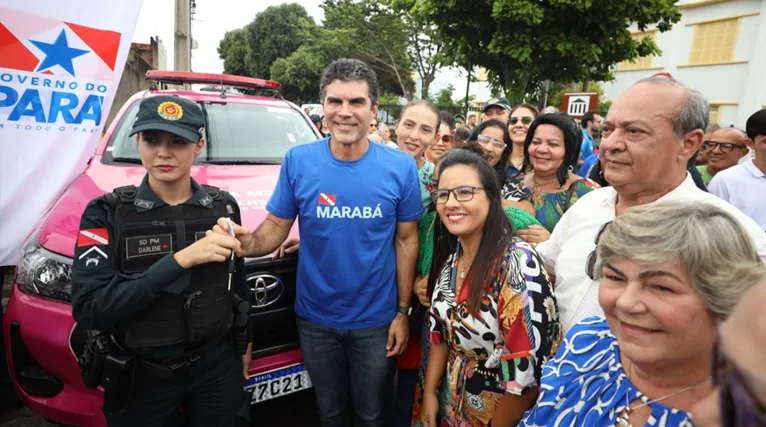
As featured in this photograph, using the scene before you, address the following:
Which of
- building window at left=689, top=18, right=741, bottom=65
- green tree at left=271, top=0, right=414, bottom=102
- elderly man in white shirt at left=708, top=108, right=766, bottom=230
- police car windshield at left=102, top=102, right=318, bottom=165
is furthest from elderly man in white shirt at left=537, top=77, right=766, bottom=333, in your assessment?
green tree at left=271, top=0, right=414, bottom=102

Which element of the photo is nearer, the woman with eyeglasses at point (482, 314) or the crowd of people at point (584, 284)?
the crowd of people at point (584, 284)

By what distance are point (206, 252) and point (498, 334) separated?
112 cm

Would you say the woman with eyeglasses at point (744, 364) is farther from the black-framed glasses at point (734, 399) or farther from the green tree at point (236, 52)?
the green tree at point (236, 52)

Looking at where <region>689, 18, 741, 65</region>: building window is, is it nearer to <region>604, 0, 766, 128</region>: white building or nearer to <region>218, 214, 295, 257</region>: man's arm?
<region>604, 0, 766, 128</region>: white building

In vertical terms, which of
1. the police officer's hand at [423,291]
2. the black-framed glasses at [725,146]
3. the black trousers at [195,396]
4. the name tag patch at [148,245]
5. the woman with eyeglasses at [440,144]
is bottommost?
the black trousers at [195,396]

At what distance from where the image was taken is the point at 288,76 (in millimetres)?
32906

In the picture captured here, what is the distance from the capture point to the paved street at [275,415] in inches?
99.8

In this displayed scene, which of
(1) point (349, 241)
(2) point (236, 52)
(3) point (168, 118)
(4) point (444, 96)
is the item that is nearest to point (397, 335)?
(1) point (349, 241)

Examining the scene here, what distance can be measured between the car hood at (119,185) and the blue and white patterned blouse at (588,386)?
1.56m

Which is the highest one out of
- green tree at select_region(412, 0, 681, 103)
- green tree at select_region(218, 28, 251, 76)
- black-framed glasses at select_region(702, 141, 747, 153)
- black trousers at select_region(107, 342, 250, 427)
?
green tree at select_region(218, 28, 251, 76)

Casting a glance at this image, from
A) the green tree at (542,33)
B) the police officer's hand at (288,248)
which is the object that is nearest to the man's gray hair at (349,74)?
the police officer's hand at (288,248)

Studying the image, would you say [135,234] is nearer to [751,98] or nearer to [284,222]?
[284,222]

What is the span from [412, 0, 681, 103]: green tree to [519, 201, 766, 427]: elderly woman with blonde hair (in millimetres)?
8907

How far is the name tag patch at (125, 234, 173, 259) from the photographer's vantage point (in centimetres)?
162
